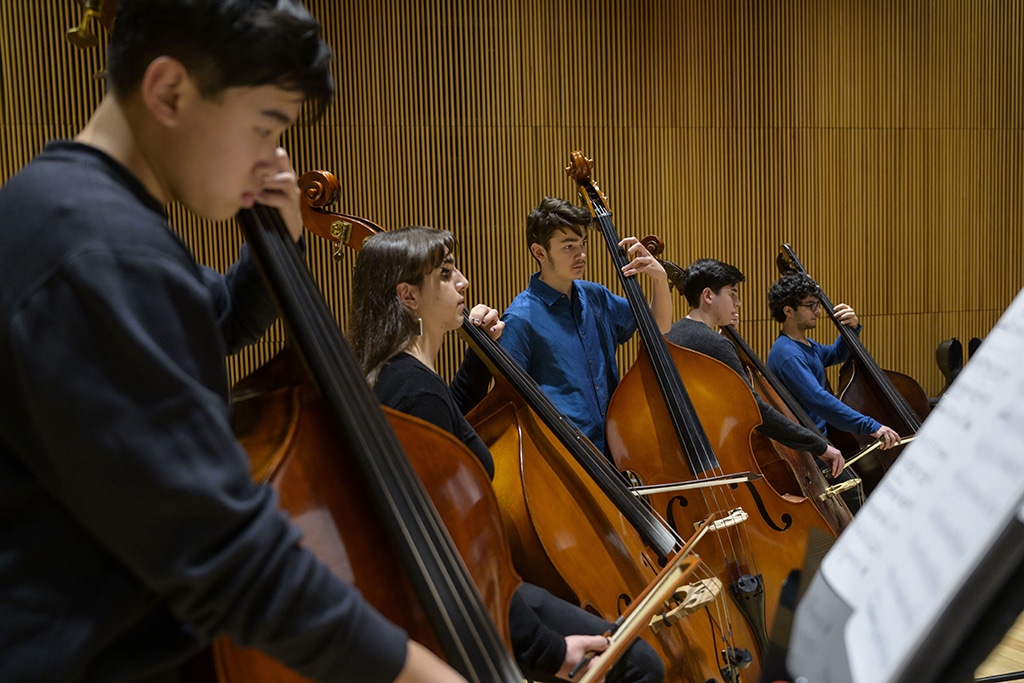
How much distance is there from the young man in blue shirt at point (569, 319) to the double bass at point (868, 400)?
125cm

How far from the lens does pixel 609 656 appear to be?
1.21 metres

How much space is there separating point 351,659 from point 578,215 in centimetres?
239

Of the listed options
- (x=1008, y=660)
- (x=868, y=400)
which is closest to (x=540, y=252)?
(x=868, y=400)

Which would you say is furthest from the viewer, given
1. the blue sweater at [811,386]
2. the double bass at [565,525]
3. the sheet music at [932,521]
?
the blue sweater at [811,386]

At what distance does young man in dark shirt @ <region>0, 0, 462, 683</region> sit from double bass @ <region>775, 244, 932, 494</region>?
3446 mm

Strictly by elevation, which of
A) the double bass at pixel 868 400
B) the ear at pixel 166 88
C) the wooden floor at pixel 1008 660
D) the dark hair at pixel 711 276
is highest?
the ear at pixel 166 88

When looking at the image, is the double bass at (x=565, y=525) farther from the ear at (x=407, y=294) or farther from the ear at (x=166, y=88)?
the ear at (x=166, y=88)

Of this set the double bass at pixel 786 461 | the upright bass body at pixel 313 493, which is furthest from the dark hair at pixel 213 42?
the double bass at pixel 786 461

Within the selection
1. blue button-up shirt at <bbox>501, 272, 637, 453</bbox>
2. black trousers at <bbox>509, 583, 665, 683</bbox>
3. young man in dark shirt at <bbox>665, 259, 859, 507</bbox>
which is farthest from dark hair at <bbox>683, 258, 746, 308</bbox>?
black trousers at <bbox>509, 583, 665, 683</bbox>

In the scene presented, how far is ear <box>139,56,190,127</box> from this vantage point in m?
0.82

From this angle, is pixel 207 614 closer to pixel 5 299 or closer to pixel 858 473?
pixel 5 299

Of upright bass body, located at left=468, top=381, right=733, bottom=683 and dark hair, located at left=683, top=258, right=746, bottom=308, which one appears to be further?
dark hair, located at left=683, top=258, right=746, bottom=308

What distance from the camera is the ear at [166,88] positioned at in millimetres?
818

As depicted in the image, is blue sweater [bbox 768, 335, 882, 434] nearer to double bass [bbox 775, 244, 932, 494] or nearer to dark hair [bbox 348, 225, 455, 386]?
double bass [bbox 775, 244, 932, 494]
